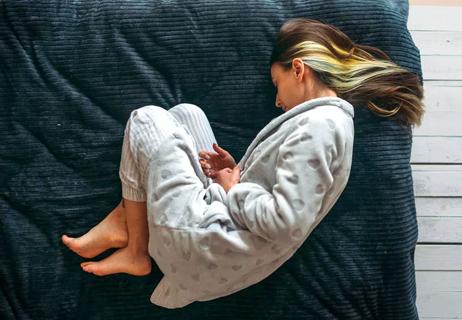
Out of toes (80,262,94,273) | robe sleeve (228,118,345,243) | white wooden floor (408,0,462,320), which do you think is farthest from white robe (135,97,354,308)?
white wooden floor (408,0,462,320)

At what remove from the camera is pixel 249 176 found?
1.07 m

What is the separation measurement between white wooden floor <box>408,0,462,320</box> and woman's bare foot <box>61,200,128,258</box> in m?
0.78

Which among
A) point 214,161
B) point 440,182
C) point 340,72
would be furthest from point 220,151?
point 440,182

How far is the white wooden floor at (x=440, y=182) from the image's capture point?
4.62ft

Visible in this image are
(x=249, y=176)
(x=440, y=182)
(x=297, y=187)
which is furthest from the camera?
(x=440, y=182)

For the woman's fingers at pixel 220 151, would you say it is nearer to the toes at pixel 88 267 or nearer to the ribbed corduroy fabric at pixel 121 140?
the ribbed corduroy fabric at pixel 121 140

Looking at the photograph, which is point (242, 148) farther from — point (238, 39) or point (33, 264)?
point (33, 264)

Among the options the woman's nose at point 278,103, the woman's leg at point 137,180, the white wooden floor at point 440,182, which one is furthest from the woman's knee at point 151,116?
the white wooden floor at point 440,182

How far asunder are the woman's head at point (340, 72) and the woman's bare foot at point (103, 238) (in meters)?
0.42

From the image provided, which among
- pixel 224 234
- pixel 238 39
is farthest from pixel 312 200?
pixel 238 39

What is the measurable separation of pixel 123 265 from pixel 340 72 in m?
0.60

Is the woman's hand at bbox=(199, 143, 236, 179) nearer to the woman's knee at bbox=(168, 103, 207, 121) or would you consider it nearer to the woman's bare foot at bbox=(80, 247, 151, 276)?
the woman's knee at bbox=(168, 103, 207, 121)

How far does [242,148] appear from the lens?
117cm

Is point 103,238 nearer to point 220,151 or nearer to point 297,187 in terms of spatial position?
point 220,151
